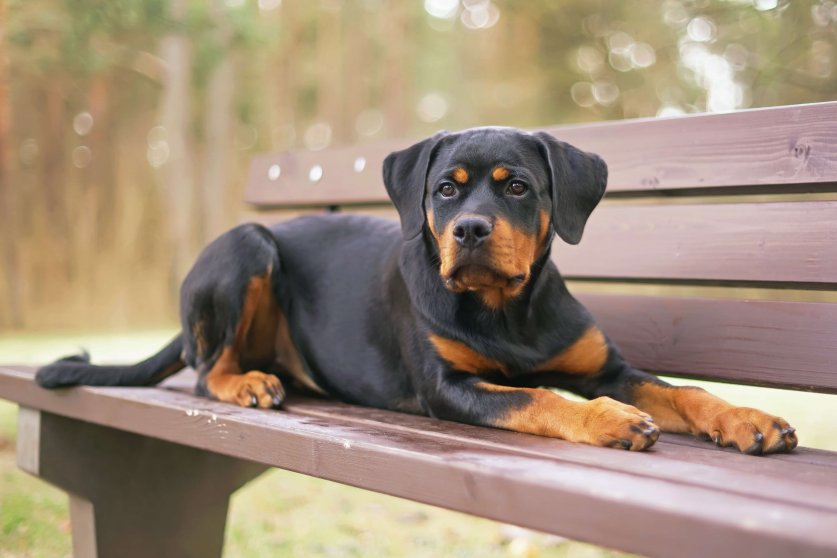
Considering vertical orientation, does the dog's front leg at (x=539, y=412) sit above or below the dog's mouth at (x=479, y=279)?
below

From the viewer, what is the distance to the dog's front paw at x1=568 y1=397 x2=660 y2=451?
2.01m

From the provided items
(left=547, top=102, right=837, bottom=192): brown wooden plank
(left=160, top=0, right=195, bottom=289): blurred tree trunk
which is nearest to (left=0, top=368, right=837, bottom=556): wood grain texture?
(left=547, top=102, right=837, bottom=192): brown wooden plank

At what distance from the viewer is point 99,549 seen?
318cm

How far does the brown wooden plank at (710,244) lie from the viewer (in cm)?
271

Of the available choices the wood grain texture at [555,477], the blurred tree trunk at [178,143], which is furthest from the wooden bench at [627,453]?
the blurred tree trunk at [178,143]

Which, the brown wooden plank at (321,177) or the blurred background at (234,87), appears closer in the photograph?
the brown wooden plank at (321,177)

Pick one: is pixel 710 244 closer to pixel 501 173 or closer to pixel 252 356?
pixel 501 173

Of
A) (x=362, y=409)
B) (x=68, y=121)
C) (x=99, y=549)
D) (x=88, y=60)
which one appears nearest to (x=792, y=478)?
(x=362, y=409)

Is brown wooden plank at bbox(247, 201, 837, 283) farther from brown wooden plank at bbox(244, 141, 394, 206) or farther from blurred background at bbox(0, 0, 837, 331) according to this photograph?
blurred background at bbox(0, 0, 837, 331)

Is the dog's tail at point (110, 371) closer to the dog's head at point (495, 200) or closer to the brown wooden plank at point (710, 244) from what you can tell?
the dog's head at point (495, 200)

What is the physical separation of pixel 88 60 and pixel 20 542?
225 inches

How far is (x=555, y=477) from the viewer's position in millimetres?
1635

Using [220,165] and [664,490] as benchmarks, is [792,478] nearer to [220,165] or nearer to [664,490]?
[664,490]

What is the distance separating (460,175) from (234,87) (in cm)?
1247
